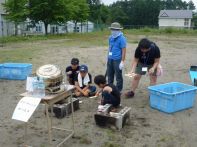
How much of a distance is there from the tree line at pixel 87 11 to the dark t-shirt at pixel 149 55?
23465mm

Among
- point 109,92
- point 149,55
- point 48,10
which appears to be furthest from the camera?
point 48,10

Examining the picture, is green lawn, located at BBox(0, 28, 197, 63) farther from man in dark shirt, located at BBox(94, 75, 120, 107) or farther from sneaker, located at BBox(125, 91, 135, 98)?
man in dark shirt, located at BBox(94, 75, 120, 107)

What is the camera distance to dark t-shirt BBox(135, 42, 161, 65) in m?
6.60

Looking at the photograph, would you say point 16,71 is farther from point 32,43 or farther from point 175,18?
point 175,18

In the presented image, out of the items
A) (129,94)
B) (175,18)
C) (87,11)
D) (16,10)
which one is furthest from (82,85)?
(175,18)

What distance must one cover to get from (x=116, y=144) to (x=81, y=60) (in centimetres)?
833

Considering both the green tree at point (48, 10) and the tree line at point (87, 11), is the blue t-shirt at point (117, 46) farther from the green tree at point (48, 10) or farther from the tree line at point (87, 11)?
the green tree at point (48, 10)

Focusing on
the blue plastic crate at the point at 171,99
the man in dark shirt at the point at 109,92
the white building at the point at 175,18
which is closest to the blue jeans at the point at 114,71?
the blue plastic crate at the point at 171,99

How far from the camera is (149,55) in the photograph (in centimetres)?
666

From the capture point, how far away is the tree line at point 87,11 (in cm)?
2941

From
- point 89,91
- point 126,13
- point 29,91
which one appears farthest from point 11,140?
point 126,13

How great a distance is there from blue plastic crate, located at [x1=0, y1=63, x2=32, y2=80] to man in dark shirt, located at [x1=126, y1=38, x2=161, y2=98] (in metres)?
3.14

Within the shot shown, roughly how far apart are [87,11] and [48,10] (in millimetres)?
13146

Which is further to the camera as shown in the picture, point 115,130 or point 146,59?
point 146,59
